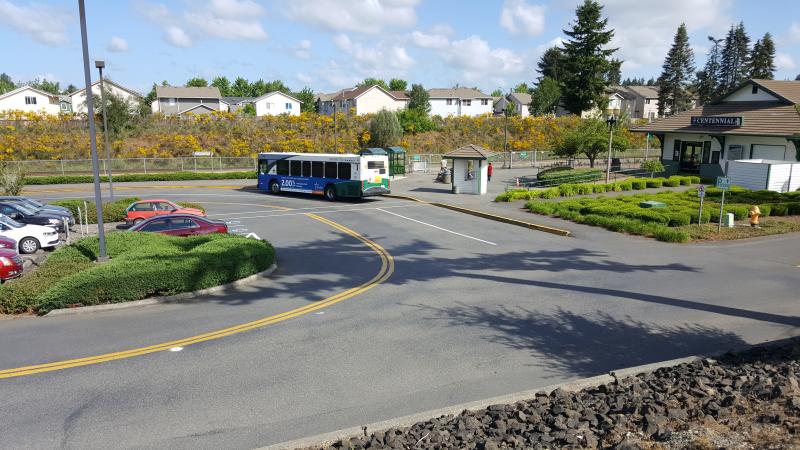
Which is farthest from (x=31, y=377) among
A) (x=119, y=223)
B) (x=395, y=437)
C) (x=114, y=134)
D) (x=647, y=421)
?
(x=114, y=134)

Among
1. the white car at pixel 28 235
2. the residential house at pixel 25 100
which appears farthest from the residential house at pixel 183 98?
the white car at pixel 28 235

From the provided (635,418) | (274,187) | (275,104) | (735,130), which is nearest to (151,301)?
(635,418)

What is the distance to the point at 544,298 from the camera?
45.5 feet

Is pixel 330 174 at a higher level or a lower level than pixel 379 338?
higher

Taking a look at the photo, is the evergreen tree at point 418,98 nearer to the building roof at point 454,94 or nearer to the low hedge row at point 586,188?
the building roof at point 454,94

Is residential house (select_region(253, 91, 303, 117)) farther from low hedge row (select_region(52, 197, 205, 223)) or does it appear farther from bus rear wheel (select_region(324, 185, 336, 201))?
low hedge row (select_region(52, 197, 205, 223))

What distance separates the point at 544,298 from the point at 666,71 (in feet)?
319

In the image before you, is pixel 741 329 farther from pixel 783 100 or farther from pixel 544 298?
pixel 783 100

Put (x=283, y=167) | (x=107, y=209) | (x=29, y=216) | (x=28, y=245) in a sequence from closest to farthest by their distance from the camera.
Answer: (x=28, y=245), (x=29, y=216), (x=107, y=209), (x=283, y=167)

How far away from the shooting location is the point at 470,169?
3512cm

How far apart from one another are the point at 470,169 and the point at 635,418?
94.0 feet

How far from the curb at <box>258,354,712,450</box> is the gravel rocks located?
5.6 inches

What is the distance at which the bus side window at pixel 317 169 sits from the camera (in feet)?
118

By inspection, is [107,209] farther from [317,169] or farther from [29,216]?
[317,169]
